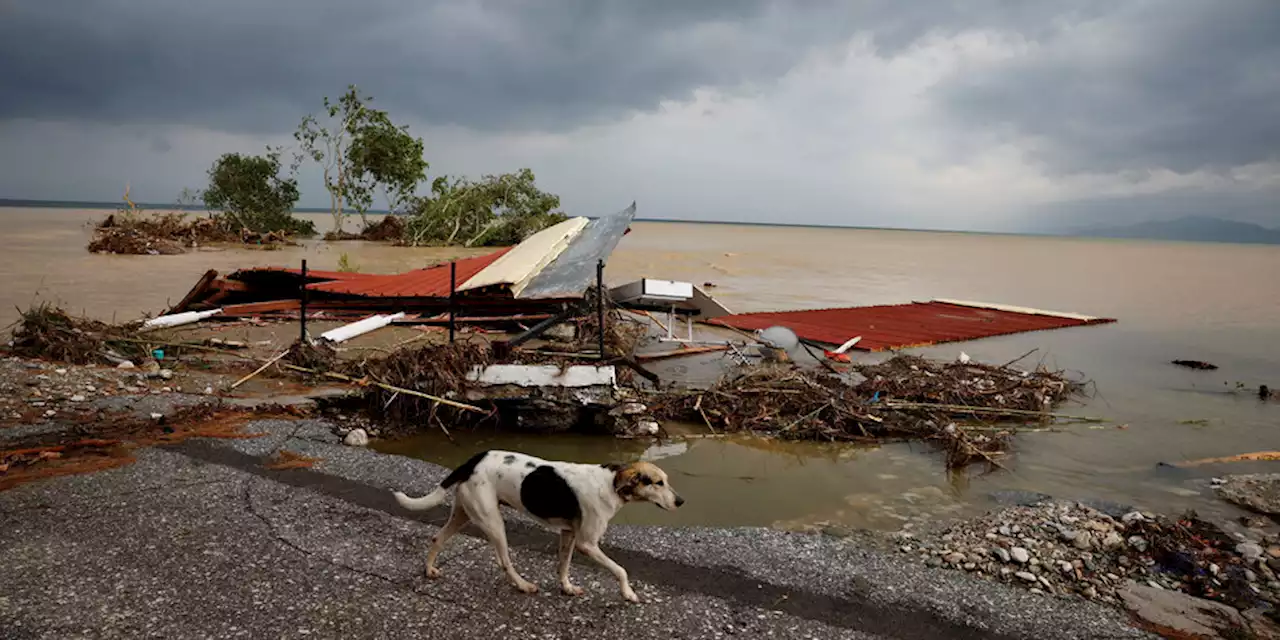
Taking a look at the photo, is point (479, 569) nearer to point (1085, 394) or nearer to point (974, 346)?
point (1085, 394)

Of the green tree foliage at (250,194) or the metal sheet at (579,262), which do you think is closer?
the metal sheet at (579,262)

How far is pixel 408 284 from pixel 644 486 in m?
9.28

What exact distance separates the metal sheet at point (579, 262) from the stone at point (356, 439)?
3.26 m

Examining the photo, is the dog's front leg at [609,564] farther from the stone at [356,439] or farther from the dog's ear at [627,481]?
the stone at [356,439]

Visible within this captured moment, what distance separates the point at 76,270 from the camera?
20375 mm

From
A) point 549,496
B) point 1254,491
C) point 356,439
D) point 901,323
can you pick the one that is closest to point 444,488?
point 549,496

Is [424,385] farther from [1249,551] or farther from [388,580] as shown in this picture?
[1249,551]

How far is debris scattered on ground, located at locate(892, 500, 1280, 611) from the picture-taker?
14.1 ft

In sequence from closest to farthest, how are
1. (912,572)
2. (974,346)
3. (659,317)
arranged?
(912,572)
(974,346)
(659,317)

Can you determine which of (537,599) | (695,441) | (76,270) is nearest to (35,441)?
(537,599)

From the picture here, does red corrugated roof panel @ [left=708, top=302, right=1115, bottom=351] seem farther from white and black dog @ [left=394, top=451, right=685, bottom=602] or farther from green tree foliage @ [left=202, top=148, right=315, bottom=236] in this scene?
green tree foliage @ [left=202, top=148, right=315, bottom=236]

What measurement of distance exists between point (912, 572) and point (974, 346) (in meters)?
9.67

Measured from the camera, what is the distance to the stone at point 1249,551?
15.1 ft

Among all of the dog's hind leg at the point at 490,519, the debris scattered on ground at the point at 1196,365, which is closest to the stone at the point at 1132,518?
the dog's hind leg at the point at 490,519
